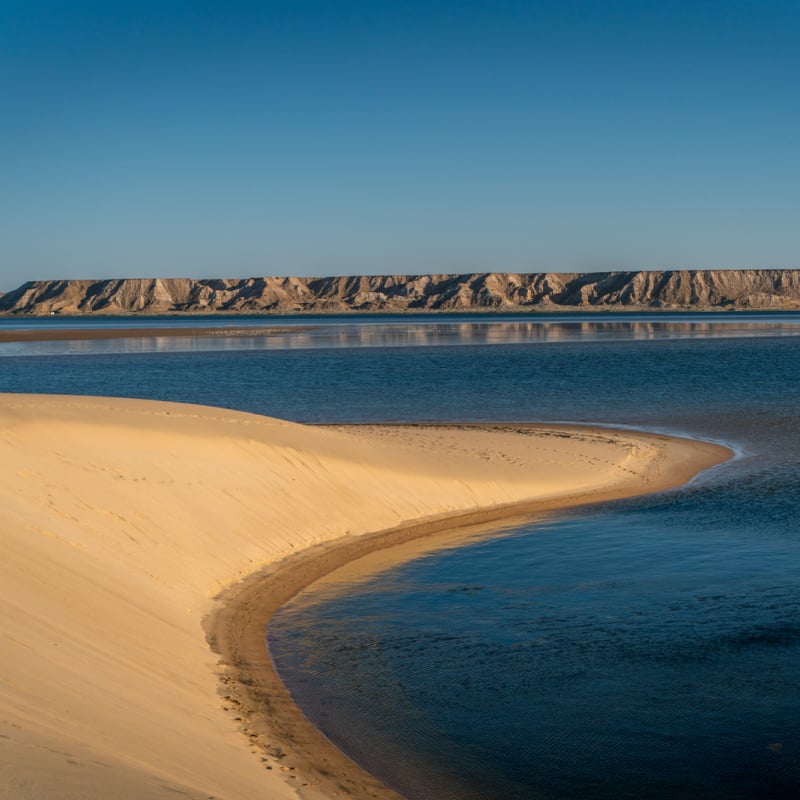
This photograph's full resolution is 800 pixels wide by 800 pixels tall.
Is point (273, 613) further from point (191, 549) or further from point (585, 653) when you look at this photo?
point (585, 653)

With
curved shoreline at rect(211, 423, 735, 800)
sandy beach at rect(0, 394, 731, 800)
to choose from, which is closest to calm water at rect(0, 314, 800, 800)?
curved shoreline at rect(211, 423, 735, 800)

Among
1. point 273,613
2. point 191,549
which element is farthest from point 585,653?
point 191,549

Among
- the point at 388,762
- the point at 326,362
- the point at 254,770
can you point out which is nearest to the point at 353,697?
the point at 388,762

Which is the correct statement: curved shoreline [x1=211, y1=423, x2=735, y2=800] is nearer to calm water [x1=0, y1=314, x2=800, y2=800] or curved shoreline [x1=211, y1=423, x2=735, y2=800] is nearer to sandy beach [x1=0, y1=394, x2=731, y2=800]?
sandy beach [x1=0, y1=394, x2=731, y2=800]

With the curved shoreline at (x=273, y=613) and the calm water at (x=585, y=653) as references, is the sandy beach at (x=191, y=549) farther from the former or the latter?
the calm water at (x=585, y=653)

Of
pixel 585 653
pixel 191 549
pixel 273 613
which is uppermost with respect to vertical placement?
pixel 191 549

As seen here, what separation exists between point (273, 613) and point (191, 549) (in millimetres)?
1686

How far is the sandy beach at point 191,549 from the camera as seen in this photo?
6.75 metres

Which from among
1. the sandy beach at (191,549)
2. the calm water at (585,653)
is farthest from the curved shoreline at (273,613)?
the calm water at (585,653)

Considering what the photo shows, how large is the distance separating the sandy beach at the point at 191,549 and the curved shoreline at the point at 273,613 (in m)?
0.03

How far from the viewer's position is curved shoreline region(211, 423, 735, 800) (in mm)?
7223

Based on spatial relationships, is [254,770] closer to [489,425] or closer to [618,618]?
[618,618]

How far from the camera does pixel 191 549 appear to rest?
1233cm

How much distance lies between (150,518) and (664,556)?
266 inches
